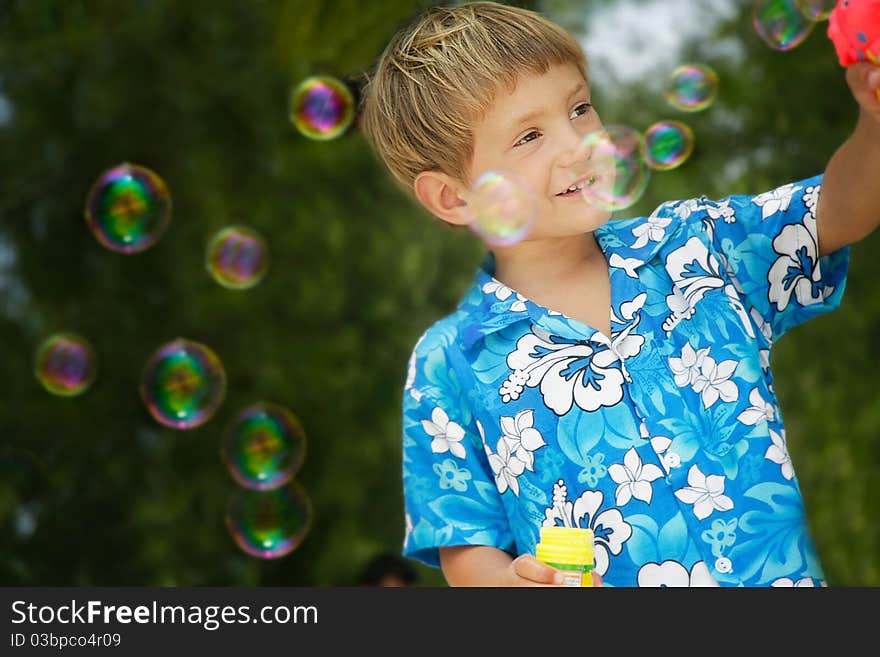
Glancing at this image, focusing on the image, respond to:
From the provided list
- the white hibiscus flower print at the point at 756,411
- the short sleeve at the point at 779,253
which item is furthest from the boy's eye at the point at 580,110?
the white hibiscus flower print at the point at 756,411

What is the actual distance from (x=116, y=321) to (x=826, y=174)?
3.32 m

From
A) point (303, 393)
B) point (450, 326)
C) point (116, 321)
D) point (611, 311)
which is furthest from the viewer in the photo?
point (303, 393)

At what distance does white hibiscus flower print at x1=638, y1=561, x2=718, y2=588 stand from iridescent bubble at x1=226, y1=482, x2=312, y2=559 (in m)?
1.76

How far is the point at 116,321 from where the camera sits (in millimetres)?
4496

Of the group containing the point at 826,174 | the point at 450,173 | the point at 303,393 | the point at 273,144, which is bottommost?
the point at 826,174

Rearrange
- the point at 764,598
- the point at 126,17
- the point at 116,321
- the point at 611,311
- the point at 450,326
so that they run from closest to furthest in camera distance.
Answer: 1. the point at 764,598
2. the point at 611,311
3. the point at 450,326
4. the point at 126,17
5. the point at 116,321

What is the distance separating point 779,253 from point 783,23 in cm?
81

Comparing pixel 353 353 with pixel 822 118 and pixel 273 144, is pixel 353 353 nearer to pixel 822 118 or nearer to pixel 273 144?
pixel 273 144

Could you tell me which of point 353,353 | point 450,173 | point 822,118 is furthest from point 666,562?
point 353,353

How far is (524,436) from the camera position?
1.62 m

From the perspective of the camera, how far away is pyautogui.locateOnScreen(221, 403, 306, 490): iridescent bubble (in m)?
3.27

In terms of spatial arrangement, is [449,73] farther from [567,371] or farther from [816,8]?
[816,8]

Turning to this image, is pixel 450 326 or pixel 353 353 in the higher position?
pixel 353 353

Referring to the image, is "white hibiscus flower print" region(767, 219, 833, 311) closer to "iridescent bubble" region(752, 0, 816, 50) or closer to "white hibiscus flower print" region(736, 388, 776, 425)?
"white hibiscus flower print" region(736, 388, 776, 425)
